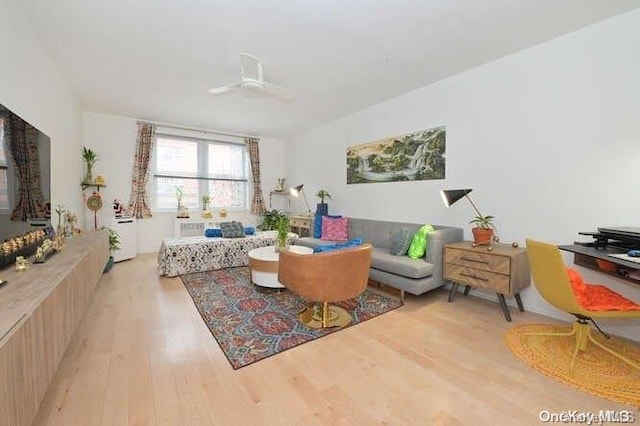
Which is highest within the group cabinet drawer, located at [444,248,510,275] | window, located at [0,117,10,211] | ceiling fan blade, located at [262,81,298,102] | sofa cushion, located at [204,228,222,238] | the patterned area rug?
ceiling fan blade, located at [262,81,298,102]

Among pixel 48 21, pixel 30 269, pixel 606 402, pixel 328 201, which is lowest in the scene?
pixel 606 402

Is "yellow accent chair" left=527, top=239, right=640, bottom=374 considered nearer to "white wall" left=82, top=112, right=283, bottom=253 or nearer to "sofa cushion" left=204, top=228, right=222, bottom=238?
"sofa cushion" left=204, top=228, right=222, bottom=238

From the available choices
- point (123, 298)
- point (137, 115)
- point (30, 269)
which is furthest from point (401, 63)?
point (137, 115)

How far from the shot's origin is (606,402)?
64.9 inches

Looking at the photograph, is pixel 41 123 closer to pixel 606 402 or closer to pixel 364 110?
pixel 364 110

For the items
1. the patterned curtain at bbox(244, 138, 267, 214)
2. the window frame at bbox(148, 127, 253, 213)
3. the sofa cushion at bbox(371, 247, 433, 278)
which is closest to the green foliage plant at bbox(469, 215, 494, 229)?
the sofa cushion at bbox(371, 247, 433, 278)

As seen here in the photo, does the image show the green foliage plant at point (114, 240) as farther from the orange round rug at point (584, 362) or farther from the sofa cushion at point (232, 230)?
the orange round rug at point (584, 362)

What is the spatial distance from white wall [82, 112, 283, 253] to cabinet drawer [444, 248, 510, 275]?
5.26m

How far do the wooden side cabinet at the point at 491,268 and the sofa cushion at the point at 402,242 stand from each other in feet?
1.61

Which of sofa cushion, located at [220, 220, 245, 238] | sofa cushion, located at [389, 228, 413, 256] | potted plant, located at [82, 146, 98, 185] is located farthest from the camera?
potted plant, located at [82, 146, 98, 185]

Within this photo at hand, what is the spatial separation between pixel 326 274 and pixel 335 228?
2472 mm

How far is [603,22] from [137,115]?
6.36 metres

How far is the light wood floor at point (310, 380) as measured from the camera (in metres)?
1.54

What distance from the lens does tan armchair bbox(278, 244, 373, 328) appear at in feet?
7.63
